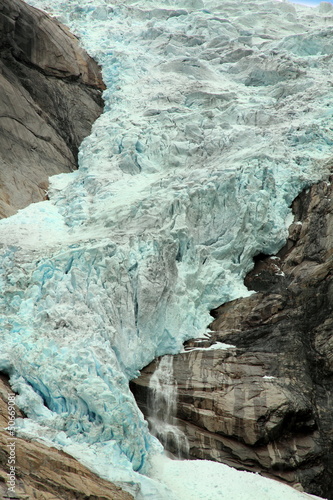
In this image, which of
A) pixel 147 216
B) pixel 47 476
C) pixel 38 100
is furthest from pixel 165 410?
pixel 38 100

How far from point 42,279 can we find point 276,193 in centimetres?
646

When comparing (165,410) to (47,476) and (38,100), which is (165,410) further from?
(38,100)

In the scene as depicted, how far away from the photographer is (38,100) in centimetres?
1656

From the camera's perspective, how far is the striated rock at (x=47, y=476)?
6.11 m

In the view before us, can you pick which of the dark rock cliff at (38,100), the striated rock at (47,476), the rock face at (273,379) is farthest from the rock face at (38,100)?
the striated rock at (47,476)

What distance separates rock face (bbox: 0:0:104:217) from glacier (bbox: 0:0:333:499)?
0.56m

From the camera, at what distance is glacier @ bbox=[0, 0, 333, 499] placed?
8406mm

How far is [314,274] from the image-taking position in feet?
36.8

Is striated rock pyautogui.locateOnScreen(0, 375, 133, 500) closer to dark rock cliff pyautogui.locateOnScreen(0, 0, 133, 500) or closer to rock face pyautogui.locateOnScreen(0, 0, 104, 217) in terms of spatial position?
dark rock cliff pyautogui.locateOnScreen(0, 0, 133, 500)

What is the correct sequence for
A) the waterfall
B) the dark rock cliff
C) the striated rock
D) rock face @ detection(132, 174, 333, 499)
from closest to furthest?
1. the striated rock
2. rock face @ detection(132, 174, 333, 499)
3. the waterfall
4. the dark rock cliff

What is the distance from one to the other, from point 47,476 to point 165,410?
3667 mm

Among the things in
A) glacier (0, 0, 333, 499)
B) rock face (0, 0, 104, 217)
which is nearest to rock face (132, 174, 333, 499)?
glacier (0, 0, 333, 499)

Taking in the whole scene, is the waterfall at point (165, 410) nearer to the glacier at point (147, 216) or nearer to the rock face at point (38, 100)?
the glacier at point (147, 216)

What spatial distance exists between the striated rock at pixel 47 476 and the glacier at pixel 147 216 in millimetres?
299
